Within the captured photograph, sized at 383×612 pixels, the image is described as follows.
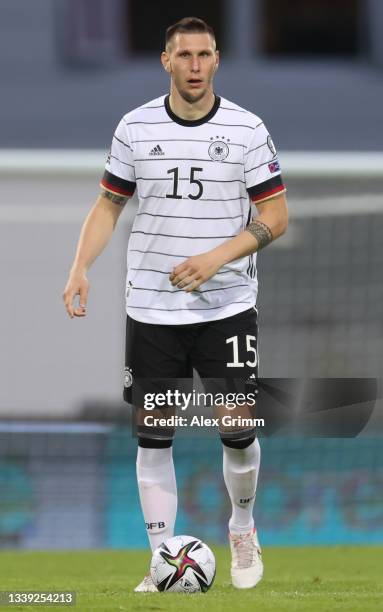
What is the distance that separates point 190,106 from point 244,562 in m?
1.74

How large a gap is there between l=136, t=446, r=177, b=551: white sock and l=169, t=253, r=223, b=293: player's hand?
0.71 metres

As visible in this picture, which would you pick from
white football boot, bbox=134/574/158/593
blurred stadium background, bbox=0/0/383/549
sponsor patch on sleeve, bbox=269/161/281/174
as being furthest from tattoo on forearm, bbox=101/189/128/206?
blurred stadium background, bbox=0/0/383/549

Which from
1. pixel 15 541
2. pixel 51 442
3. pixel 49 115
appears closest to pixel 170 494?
pixel 15 541

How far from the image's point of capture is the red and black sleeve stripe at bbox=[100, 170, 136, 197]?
6.58 meters

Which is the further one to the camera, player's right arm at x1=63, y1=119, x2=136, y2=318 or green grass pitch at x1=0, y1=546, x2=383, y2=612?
player's right arm at x1=63, y1=119, x2=136, y2=318

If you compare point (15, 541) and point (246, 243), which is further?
point (15, 541)

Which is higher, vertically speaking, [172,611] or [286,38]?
[286,38]

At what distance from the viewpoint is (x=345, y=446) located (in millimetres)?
12289

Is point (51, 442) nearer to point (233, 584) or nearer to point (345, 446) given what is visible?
point (345, 446)

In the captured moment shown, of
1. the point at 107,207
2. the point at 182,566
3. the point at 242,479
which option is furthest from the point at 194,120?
the point at 182,566

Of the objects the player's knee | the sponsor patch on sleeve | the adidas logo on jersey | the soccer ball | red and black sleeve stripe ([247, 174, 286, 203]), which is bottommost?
the soccer ball

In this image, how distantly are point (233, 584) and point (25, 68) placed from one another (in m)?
20.5

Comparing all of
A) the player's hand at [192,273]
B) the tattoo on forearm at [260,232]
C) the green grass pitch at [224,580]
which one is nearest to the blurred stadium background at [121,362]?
the green grass pitch at [224,580]

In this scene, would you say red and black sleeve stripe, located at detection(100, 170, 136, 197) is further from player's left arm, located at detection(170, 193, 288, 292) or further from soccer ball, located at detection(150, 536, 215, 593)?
soccer ball, located at detection(150, 536, 215, 593)
